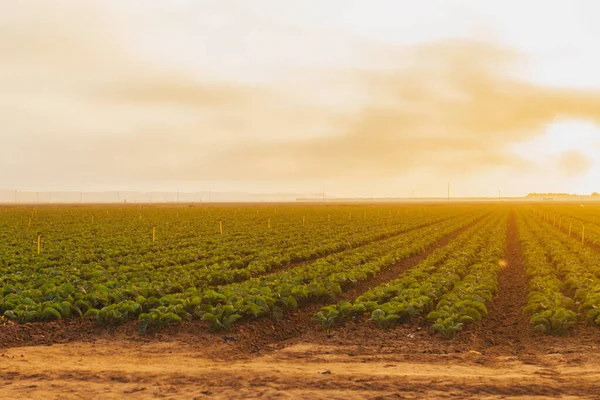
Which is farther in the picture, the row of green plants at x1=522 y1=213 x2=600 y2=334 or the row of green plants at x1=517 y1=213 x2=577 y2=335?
the row of green plants at x1=522 y1=213 x2=600 y2=334

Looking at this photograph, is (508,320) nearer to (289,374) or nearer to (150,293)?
(289,374)

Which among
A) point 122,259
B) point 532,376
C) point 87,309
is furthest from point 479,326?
point 122,259

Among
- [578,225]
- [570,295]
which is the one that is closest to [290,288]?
[570,295]

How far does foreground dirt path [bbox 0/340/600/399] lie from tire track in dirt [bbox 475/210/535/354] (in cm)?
129

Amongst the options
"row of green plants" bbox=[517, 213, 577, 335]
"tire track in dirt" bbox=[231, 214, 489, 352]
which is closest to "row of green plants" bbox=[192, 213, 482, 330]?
"tire track in dirt" bbox=[231, 214, 489, 352]

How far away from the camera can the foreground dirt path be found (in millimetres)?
8172

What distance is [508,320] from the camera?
14039 millimetres

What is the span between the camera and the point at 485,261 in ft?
76.5

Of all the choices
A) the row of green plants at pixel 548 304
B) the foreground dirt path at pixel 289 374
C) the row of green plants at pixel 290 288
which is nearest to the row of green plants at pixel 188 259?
the row of green plants at pixel 290 288

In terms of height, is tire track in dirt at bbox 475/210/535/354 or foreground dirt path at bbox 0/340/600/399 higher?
foreground dirt path at bbox 0/340/600/399

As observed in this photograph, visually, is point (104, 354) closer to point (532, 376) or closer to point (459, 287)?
→ point (532, 376)

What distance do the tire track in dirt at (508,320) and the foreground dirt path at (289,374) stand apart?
50.7 inches

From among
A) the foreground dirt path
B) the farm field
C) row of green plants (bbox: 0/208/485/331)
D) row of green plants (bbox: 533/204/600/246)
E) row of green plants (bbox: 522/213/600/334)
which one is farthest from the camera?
row of green plants (bbox: 533/204/600/246)

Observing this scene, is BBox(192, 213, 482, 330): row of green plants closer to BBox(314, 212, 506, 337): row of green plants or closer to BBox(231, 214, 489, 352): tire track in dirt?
BBox(231, 214, 489, 352): tire track in dirt
